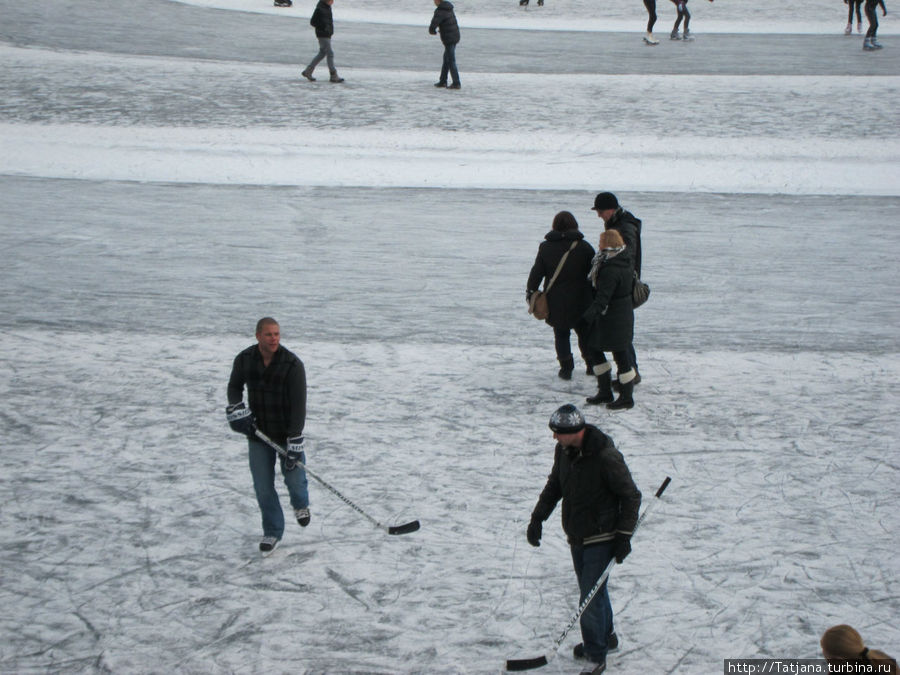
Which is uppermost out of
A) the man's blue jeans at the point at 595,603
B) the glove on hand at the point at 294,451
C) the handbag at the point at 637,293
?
the handbag at the point at 637,293

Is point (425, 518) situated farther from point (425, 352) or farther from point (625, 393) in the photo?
point (425, 352)

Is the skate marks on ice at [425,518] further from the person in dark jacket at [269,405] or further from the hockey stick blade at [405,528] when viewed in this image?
the person in dark jacket at [269,405]

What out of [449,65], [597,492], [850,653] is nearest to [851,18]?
[449,65]

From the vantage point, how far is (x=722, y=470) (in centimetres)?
770

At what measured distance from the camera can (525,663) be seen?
17.6 ft

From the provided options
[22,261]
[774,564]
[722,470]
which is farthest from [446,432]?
[22,261]

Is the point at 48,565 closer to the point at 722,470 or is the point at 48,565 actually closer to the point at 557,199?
the point at 722,470

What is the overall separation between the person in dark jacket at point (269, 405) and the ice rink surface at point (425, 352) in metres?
0.52

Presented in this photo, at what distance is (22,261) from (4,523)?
676 centimetres

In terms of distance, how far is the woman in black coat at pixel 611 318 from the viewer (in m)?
8.50

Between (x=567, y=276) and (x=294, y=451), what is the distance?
3.58 m

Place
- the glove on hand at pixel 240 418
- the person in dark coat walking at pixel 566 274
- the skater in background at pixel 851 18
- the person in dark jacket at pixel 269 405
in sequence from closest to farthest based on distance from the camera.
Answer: the glove on hand at pixel 240 418, the person in dark jacket at pixel 269 405, the person in dark coat walking at pixel 566 274, the skater in background at pixel 851 18

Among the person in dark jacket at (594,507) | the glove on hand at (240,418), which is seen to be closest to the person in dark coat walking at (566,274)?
the glove on hand at (240,418)

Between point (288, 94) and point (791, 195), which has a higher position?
point (288, 94)
